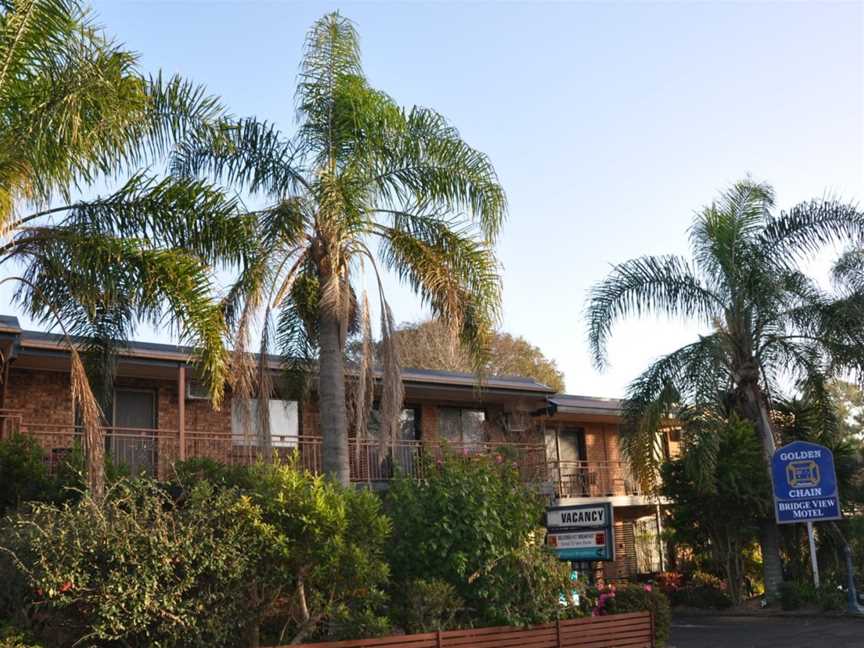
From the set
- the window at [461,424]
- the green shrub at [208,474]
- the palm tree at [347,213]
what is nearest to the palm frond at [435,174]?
the palm tree at [347,213]

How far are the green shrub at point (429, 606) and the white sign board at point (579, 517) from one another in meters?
2.97

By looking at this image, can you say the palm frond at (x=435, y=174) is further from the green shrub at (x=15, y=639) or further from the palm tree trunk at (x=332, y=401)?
the green shrub at (x=15, y=639)

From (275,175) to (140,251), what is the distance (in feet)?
12.2

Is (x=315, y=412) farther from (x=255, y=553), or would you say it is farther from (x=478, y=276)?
(x=255, y=553)

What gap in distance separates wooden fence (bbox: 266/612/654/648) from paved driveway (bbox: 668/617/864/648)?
7.49 feet

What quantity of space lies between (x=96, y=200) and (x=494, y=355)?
1283 inches

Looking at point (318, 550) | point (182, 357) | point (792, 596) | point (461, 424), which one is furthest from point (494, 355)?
point (318, 550)

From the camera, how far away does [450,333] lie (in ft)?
51.6

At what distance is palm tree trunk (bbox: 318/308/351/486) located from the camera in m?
14.8

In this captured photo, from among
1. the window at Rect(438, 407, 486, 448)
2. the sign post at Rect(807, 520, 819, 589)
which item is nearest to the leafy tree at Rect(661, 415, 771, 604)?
the sign post at Rect(807, 520, 819, 589)

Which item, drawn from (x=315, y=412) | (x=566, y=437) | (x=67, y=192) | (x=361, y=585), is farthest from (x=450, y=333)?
(x=566, y=437)

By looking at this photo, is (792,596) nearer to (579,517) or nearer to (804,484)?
(804,484)

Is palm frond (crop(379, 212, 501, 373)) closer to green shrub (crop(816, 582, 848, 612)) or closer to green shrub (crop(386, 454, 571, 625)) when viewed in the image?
green shrub (crop(386, 454, 571, 625))

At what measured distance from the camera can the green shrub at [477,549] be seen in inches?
524
